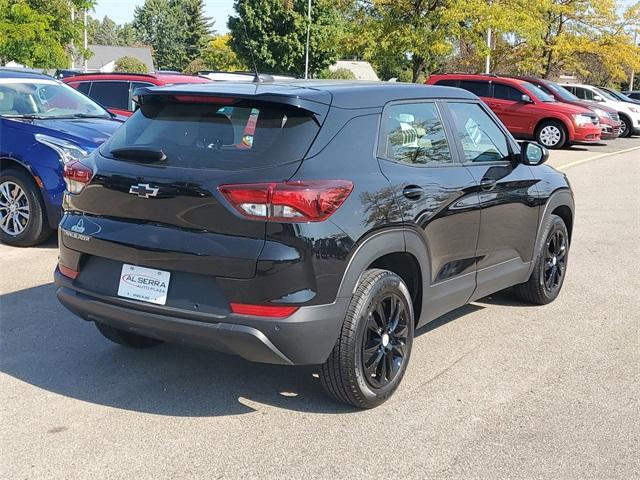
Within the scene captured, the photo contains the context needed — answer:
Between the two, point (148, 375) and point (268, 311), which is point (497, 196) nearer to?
point (268, 311)

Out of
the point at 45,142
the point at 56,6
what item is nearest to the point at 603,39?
the point at 56,6

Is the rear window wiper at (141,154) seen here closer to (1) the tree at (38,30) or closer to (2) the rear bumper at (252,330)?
(2) the rear bumper at (252,330)

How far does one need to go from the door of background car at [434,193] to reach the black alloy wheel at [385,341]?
1.01ft

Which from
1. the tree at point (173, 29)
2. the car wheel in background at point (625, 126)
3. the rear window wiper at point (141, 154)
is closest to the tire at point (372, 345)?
the rear window wiper at point (141, 154)

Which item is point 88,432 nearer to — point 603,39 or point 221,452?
point 221,452

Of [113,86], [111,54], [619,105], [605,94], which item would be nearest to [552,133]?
[619,105]

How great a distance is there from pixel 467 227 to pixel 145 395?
2182 millimetres

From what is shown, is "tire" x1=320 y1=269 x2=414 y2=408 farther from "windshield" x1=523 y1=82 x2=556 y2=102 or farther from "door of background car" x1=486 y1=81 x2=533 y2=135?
"windshield" x1=523 y1=82 x2=556 y2=102

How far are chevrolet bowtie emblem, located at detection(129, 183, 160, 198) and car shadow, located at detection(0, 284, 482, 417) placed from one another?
113 centimetres

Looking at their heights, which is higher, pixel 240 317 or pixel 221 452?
pixel 240 317

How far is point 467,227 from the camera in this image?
15.3 feet

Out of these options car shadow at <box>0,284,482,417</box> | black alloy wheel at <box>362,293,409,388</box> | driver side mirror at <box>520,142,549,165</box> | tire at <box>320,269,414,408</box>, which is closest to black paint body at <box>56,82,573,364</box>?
tire at <box>320,269,414,408</box>

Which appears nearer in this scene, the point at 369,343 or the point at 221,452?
the point at 221,452

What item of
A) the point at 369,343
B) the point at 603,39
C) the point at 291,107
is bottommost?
the point at 369,343
